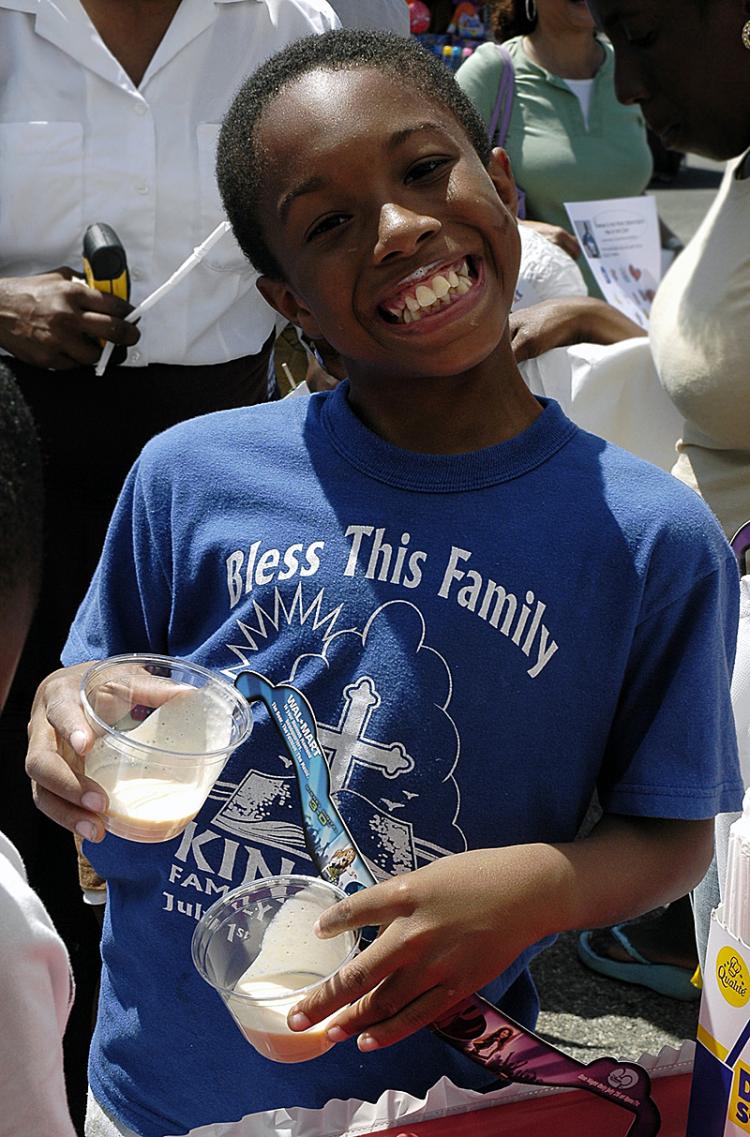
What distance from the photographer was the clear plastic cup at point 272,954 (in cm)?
126

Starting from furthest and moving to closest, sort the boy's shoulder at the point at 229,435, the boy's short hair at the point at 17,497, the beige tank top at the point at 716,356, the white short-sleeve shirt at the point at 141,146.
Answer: the white short-sleeve shirt at the point at 141,146
the beige tank top at the point at 716,356
the boy's shoulder at the point at 229,435
the boy's short hair at the point at 17,497

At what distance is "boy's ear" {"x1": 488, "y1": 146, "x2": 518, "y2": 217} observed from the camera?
66.7 inches

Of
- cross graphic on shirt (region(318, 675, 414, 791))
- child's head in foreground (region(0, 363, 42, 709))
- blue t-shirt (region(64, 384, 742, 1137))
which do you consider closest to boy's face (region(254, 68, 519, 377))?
blue t-shirt (region(64, 384, 742, 1137))

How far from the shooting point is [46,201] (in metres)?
2.64

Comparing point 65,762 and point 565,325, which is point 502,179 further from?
point 565,325

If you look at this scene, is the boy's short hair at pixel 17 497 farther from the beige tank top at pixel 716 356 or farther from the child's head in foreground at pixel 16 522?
the beige tank top at pixel 716 356

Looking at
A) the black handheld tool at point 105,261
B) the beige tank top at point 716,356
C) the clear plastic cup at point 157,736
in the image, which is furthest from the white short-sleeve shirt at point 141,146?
the clear plastic cup at point 157,736

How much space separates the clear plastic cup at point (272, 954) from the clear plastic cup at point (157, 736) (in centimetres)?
12

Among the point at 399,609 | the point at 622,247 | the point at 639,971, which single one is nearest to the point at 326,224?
the point at 399,609

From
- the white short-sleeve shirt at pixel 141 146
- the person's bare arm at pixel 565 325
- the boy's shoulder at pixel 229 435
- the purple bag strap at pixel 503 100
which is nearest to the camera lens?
the boy's shoulder at pixel 229 435

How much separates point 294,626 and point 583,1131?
58 cm

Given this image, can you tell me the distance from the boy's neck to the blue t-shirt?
0.05m

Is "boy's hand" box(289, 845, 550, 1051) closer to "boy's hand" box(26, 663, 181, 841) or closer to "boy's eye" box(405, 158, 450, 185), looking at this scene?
"boy's hand" box(26, 663, 181, 841)

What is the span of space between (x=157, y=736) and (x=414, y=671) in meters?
0.28
